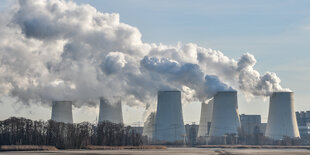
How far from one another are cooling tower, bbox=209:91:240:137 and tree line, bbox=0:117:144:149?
17150mm

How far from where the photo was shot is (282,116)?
80688 millimetres

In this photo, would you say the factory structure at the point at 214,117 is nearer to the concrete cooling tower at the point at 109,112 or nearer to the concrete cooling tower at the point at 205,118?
the concrete cooling tower at the point at 109,112

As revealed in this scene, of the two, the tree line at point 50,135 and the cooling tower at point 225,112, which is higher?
the cooling tower at point 225,112

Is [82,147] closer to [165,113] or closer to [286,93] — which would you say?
[165,113]

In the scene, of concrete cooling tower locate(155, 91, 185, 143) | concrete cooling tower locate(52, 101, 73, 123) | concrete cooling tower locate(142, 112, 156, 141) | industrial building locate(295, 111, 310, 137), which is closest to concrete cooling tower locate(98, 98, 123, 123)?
concrete cooling tower locate(52, 101, 73, 123)

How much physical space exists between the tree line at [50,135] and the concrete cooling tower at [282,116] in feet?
82.6

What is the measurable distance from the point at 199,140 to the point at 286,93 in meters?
20.8

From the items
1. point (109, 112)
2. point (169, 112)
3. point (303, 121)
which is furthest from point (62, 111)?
point (303, 121)

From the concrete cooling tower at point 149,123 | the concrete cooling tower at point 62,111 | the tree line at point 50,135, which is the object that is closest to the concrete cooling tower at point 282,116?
the concrete cooling tower at point 149,123

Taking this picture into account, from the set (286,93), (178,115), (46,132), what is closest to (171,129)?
(178,115)

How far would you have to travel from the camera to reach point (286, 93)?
79875 millimetres

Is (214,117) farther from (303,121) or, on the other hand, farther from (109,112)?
(303,121)

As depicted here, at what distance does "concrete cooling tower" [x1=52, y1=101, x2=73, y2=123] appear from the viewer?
83.8 m

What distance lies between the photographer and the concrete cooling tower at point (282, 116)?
7974 centimetres
